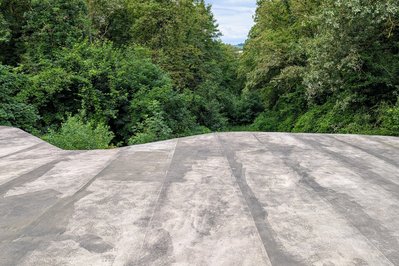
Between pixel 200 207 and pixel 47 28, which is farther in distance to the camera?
pixel 47 28

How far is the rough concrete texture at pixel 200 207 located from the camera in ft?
4.23

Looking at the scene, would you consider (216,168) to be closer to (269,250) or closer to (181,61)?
(269,250)

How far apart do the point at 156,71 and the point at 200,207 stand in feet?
30.5

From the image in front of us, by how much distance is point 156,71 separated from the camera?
1060 centimetres

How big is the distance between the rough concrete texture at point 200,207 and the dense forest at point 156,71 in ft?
9.81

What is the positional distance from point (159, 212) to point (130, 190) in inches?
15.7

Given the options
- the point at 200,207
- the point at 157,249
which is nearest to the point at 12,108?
the point at 200,207

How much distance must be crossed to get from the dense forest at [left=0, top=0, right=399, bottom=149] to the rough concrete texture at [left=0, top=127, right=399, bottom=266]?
2989mm

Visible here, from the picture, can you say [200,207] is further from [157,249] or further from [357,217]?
[357,217]

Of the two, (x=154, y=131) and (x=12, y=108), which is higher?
(x=12, y=108)

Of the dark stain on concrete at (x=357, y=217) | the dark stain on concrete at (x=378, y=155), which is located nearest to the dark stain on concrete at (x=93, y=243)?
the dark stain on concrete at (x=357, y=217)

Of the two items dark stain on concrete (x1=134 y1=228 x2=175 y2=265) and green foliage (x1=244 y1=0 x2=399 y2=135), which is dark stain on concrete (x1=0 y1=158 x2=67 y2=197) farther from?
green foliage (x1=244 y1=0 x2=399 y2=135)

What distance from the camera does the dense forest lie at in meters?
7.29

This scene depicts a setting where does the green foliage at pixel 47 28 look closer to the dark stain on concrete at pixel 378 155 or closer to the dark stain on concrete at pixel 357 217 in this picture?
the dark stain on concrete at pixel 378 155
